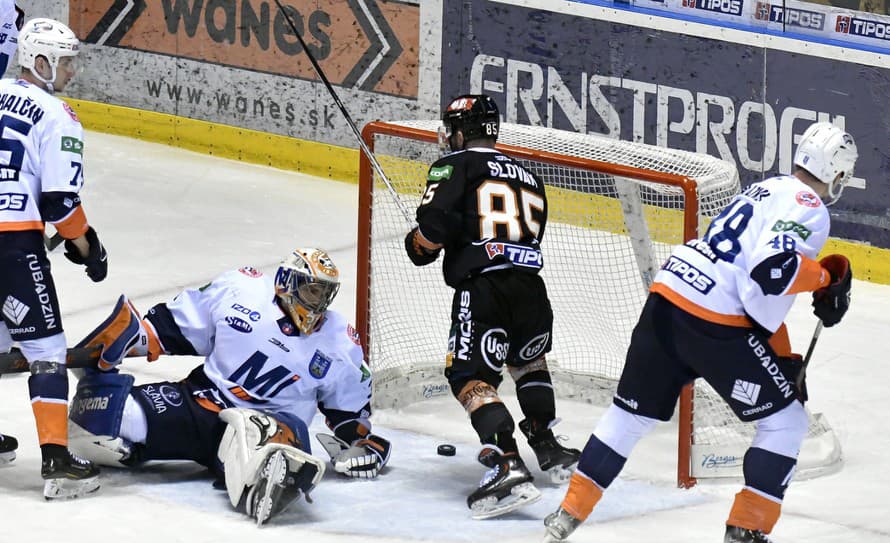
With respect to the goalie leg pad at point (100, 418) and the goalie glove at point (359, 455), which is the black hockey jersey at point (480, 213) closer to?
the goalie glove at point (359, 455)

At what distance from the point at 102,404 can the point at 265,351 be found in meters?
0.51

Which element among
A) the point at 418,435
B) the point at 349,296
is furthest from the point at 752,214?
the point at 349,296

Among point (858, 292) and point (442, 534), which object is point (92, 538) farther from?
point (858, 292)

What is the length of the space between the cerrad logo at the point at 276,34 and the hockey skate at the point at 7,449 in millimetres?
3979

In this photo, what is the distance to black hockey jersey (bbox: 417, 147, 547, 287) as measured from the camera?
17.9ft

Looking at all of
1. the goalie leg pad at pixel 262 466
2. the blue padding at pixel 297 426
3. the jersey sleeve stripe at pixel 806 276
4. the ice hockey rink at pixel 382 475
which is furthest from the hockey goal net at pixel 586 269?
the goalie leg pad at pixel 262 466

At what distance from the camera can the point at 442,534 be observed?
5070 mm

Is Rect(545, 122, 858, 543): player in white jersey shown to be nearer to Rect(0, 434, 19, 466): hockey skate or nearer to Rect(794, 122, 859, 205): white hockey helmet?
Rect(794, 122, 859, 205): white hockey helmet

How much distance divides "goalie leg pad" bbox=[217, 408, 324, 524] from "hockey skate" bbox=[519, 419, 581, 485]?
82 centimetres

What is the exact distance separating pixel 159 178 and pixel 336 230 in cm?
135

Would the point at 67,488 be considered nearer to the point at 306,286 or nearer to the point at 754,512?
the point at 306,286

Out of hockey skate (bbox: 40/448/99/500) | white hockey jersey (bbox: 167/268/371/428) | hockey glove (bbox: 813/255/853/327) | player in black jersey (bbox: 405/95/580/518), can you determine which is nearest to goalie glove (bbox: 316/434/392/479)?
white hockey jersey (bbox: 167/268/371/428)

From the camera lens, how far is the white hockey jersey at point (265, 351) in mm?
5340

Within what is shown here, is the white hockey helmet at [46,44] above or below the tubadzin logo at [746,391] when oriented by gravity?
above
